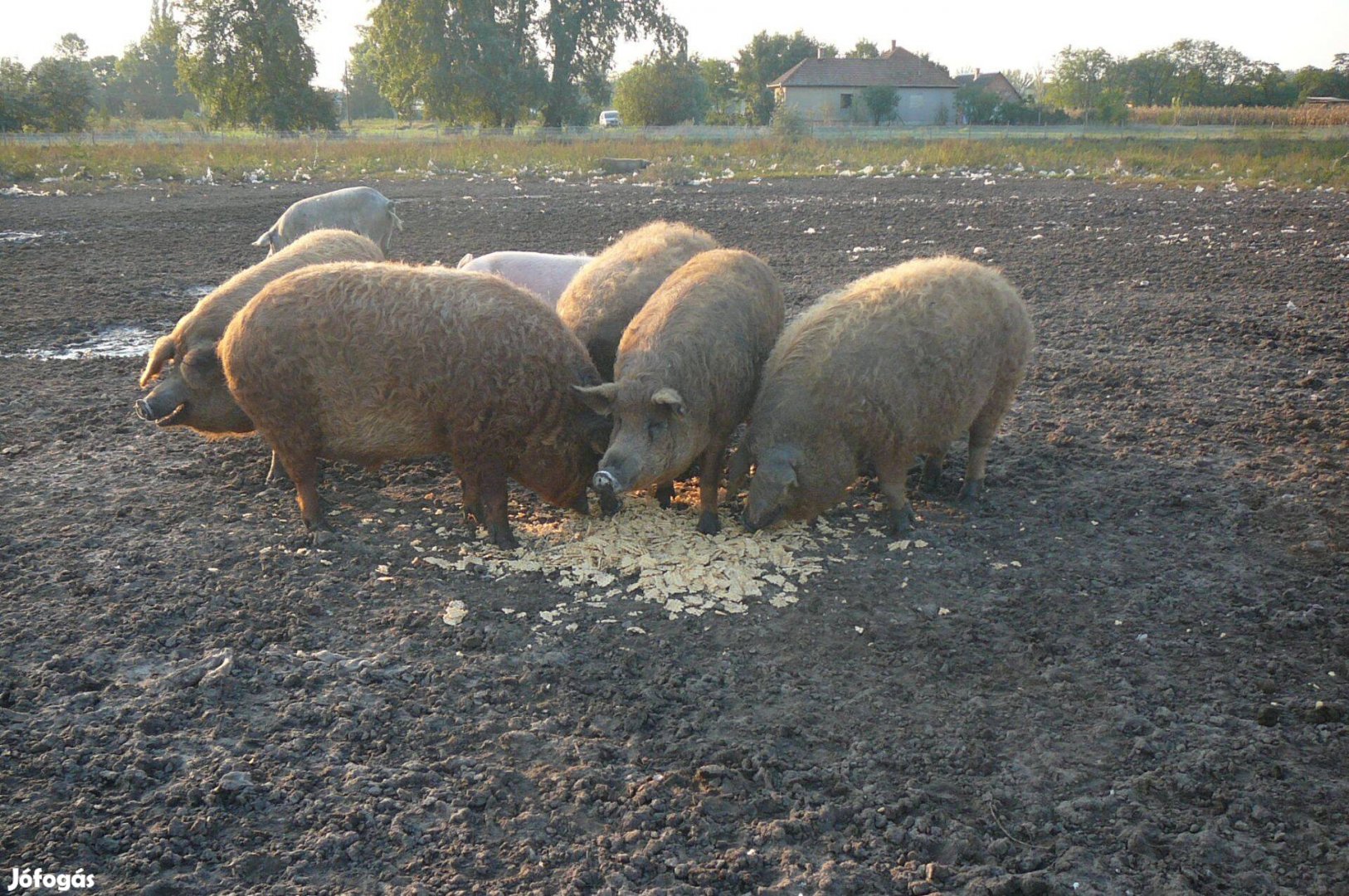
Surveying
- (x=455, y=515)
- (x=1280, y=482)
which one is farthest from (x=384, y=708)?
(x=1280, y=482)

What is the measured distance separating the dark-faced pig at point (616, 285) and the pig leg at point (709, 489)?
86cm

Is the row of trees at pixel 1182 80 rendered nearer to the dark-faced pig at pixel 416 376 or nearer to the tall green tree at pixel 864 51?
the tall green tree at pixel 864 51

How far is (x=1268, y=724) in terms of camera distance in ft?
12.1

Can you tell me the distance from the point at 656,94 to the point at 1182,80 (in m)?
40.7

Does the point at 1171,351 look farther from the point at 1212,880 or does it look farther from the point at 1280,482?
the point at 1212,880

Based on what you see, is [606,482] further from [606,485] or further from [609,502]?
[609,502]

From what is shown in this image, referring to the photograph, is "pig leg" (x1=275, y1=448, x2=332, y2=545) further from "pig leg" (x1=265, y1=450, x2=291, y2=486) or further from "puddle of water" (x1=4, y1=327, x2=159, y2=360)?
"puddle of water" (x1=4, y1=327, x2=159, y2=360)

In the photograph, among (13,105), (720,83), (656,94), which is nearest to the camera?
(13,105)

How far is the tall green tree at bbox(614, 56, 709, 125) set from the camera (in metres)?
50.0

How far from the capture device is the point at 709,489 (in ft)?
17.9

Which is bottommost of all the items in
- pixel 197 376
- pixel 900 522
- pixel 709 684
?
pixel 709 684

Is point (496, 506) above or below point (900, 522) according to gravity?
above

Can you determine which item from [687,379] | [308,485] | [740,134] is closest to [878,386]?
[687,379]

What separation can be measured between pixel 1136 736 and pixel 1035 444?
3215mm
